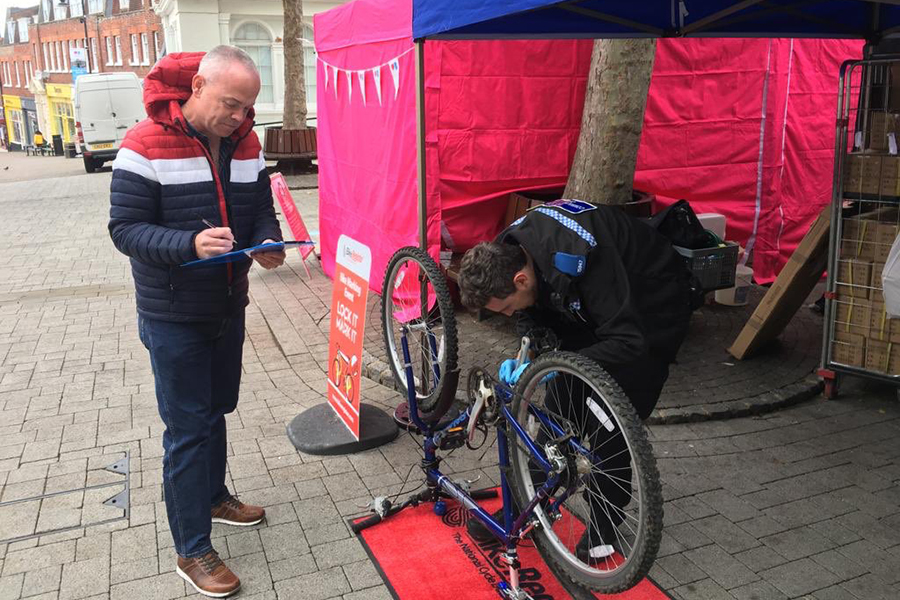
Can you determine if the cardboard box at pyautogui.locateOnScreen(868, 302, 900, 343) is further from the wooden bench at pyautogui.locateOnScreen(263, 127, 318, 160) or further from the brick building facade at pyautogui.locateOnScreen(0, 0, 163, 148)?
the brick building facade at pyautogui.locateOnScreen(0, 0, 163, 148)

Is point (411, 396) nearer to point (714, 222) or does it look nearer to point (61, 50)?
point (714, 222)

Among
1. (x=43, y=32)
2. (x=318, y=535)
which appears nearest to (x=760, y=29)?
(x=318, y=535)

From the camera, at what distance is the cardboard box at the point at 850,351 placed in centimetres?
487

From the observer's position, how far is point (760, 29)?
5129 millimetres

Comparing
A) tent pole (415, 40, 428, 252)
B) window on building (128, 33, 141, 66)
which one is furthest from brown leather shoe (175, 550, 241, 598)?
window on building (128, 33, 141, 66)

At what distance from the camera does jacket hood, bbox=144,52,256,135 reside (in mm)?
2900

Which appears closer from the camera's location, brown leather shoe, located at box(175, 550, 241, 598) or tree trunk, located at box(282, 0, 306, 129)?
brown leather shoe, located at box(175, 550, 241, 598)

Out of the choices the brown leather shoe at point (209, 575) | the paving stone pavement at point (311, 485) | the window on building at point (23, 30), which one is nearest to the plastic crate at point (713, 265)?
the paving stone pavement at point (311, 485)

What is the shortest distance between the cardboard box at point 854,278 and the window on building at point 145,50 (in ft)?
127

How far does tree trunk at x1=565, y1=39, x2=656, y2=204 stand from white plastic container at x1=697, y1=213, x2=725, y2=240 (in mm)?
1108

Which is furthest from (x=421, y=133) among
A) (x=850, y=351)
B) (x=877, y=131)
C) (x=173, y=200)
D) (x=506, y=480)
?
(x=850, y=351)

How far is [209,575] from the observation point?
3123 mm

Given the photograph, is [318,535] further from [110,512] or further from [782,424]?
[782,424]

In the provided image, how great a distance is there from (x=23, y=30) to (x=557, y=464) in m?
77.6
